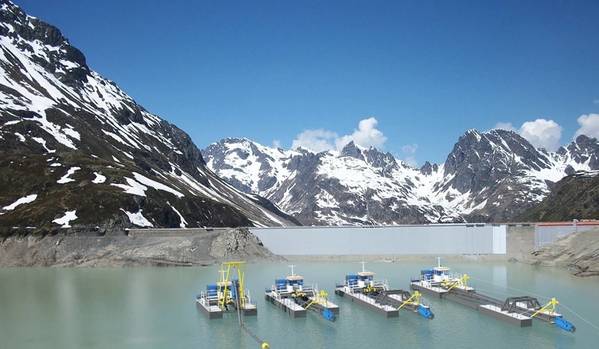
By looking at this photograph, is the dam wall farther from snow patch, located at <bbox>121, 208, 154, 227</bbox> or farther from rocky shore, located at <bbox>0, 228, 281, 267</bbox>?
snow patch, located at <bbox>121, 208, 154, 227</bbox>

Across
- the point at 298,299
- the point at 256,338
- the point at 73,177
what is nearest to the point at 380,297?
the point at 298,299

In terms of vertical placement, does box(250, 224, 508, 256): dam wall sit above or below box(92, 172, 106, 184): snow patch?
below

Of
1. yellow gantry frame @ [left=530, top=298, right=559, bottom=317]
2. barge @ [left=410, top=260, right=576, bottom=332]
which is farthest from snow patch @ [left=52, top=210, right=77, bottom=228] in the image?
yellow gantry frame @ [left=530, top=298, right=559, bottom=317]

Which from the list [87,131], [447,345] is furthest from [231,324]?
[87,131]

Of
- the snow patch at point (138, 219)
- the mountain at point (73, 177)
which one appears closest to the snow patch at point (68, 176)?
the mountain at point (73, 177)

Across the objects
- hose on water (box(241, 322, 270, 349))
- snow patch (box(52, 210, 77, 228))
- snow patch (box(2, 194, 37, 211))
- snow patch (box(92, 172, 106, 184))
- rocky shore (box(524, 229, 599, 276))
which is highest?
snow patch (box(92, 172, 106, 184))

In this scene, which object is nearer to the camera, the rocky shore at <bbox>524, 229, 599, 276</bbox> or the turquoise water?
the turquoise water

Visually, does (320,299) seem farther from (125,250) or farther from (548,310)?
(125,250)
